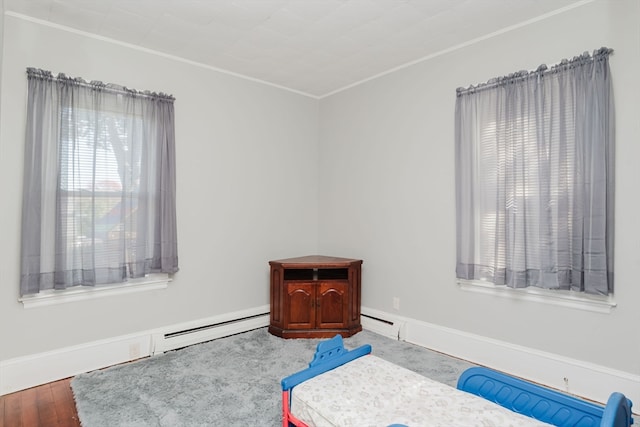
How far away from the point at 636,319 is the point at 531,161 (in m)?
1.17

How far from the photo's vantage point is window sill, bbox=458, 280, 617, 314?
234cm

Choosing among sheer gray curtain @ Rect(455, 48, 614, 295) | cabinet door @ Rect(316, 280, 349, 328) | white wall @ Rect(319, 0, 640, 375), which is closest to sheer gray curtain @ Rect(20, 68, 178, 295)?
cabinet door @ Rect(316, 280, 349, 328)

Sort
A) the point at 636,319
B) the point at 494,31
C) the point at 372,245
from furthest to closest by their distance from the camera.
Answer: the point at 372,245, the point at 494,31, the point at 636,319

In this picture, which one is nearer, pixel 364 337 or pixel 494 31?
pixel 494 31

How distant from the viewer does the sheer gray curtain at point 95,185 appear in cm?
255

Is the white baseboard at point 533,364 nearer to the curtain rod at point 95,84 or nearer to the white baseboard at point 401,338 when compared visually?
the white baseboard at point 401,338

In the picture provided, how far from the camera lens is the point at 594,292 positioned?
2301mm

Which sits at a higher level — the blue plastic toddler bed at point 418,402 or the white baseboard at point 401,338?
the blue plastic toddler bed at point 418,402

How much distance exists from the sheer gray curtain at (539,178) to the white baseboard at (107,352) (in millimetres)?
2254

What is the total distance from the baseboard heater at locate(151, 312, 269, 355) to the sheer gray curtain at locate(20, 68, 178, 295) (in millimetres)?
587

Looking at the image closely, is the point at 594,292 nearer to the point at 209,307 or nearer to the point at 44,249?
the point at 209,307

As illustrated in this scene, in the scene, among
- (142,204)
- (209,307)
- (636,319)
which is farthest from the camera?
(209,307)

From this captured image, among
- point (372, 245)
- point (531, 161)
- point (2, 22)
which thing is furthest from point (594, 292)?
point (2, 22)

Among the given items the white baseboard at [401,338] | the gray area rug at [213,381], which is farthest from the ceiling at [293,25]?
the gray area rug at [213,381]
